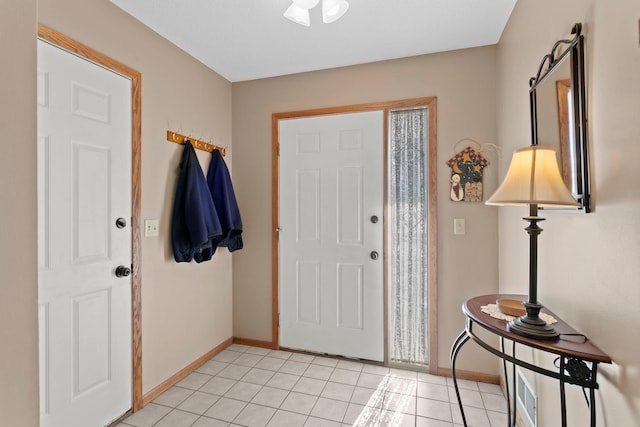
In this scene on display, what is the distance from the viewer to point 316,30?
2.10 meters

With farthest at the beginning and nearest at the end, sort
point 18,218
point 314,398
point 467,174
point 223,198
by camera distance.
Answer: point 223,198, point 467,174, point 314,398, point 18,218

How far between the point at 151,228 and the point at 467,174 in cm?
228

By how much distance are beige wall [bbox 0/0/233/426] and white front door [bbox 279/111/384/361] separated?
65 cm

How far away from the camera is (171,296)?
7.38 ft

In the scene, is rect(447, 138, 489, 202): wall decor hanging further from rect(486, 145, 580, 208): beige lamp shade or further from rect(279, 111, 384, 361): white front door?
rect(486, 145, 580, 208): beige lamp shade

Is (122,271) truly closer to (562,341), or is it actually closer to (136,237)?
(136,237)

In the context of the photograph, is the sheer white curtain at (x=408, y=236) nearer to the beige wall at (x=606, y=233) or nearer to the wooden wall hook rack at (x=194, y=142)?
the beige wall at (x=606, y=233)

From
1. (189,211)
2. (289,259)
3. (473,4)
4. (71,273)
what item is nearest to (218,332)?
(289,259)

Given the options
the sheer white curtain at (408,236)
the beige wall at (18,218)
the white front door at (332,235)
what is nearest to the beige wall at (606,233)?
the sheer white curtain at (408,236)

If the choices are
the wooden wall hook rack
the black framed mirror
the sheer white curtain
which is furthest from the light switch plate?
the black framed mirror

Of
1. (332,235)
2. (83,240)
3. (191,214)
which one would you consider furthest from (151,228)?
(332,235)

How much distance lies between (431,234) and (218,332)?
6.61 ft

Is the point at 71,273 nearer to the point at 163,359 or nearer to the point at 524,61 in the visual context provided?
the point at 163,359

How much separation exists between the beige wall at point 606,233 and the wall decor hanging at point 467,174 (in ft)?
3.00
